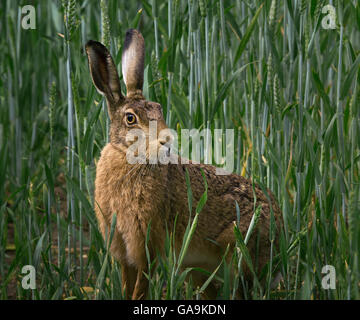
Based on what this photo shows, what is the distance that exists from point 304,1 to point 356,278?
49.3 inches

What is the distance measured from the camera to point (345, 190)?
2.83 metres

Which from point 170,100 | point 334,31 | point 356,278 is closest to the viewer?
point 356,278

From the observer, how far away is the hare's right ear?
2561mm

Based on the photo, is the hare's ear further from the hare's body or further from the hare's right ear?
the hare's body

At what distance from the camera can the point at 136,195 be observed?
8.93 feet

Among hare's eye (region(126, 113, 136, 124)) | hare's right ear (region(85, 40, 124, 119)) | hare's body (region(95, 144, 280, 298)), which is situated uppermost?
hare's right ear (region(85, 40, 124, 119))

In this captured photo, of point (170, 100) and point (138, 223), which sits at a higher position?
point (170, 100)

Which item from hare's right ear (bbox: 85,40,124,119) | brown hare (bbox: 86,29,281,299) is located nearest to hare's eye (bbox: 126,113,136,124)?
brown hare (bbox: 86,29,281,299)

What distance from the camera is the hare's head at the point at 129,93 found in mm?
2553

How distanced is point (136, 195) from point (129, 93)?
0.48 meters

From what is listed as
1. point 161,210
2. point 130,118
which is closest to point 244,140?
point 161,210

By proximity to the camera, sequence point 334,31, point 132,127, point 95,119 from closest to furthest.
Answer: point 132,127
point 95,119
point 334,31
